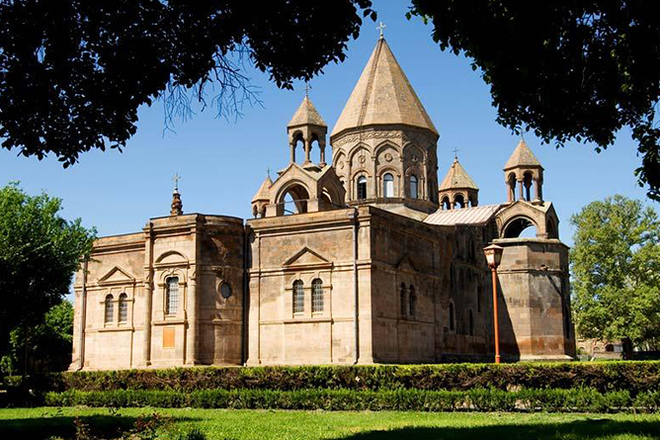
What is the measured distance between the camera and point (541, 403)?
65.6 feet

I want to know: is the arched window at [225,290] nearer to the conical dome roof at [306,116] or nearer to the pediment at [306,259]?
the pediment at [306,259]

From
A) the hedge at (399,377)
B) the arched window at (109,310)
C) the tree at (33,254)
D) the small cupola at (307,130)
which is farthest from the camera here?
the small cupola at (307,130)

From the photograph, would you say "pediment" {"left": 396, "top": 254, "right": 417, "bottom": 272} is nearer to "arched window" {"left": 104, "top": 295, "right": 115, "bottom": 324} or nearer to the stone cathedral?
the stone cathedral

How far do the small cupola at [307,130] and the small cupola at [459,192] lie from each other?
593 inches

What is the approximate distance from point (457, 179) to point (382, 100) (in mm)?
11114

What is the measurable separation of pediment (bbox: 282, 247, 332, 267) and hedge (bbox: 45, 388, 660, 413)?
355 inches

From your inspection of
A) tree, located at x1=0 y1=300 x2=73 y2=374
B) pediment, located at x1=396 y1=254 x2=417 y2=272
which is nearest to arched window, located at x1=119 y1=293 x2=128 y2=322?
Result: pediment, located at x1=396 y1=254 x2=417 y2=272

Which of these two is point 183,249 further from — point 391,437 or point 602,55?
point 602,55

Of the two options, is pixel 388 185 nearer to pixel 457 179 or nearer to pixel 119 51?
pixel 457 179

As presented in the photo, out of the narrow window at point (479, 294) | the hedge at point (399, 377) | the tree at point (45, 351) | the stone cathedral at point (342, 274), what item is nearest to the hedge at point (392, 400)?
the hedge at point (399, 377)

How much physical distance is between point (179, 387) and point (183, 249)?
8.29m

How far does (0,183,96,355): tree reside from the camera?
26000mm

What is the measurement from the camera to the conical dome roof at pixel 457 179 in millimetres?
49688

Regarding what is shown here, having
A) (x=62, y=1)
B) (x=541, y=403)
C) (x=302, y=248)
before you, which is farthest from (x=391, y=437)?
(x=302, y=248)
